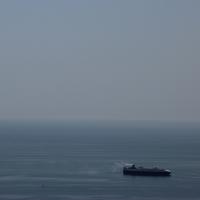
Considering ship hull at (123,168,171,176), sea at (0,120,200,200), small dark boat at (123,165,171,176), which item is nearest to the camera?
sea at (0,120,200,200)

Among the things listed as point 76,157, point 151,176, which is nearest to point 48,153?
point 76,157

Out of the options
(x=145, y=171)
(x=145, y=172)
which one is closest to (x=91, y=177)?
(x=145, y=172)

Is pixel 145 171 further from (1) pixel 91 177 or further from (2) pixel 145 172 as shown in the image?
(1) pixel 91 177

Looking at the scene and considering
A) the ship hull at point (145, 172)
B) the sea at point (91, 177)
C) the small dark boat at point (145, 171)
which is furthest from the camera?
the small dark boat at point (145, 171)

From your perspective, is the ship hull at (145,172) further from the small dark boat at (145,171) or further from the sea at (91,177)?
the sea at (91,177)

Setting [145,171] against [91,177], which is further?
[145,171]

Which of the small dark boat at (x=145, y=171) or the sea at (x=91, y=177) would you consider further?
the small dark boat at (x=145, y=171)

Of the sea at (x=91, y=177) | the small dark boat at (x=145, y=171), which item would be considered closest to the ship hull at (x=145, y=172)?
the small dark boat at (x=145, y=171)

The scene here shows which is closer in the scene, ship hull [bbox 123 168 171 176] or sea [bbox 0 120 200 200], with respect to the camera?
sea [bbox 0 120 200 200]

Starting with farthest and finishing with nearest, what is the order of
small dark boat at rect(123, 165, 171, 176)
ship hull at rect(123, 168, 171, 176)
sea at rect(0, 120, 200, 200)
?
1. small dark boat at rect(123, 165, 171, 176)
2. ship hull at rect(123, 168, 171, 176)
3. sea at rect(0, 120, 200, 200)

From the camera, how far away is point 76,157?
128 m

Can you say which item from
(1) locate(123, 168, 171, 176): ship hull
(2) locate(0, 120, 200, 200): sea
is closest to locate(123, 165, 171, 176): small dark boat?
(1) locate(123, 168, 171, 176): ship hull

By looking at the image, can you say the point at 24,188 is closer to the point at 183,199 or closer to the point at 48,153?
the point at 183,199

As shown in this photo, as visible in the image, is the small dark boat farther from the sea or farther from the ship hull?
the sea
